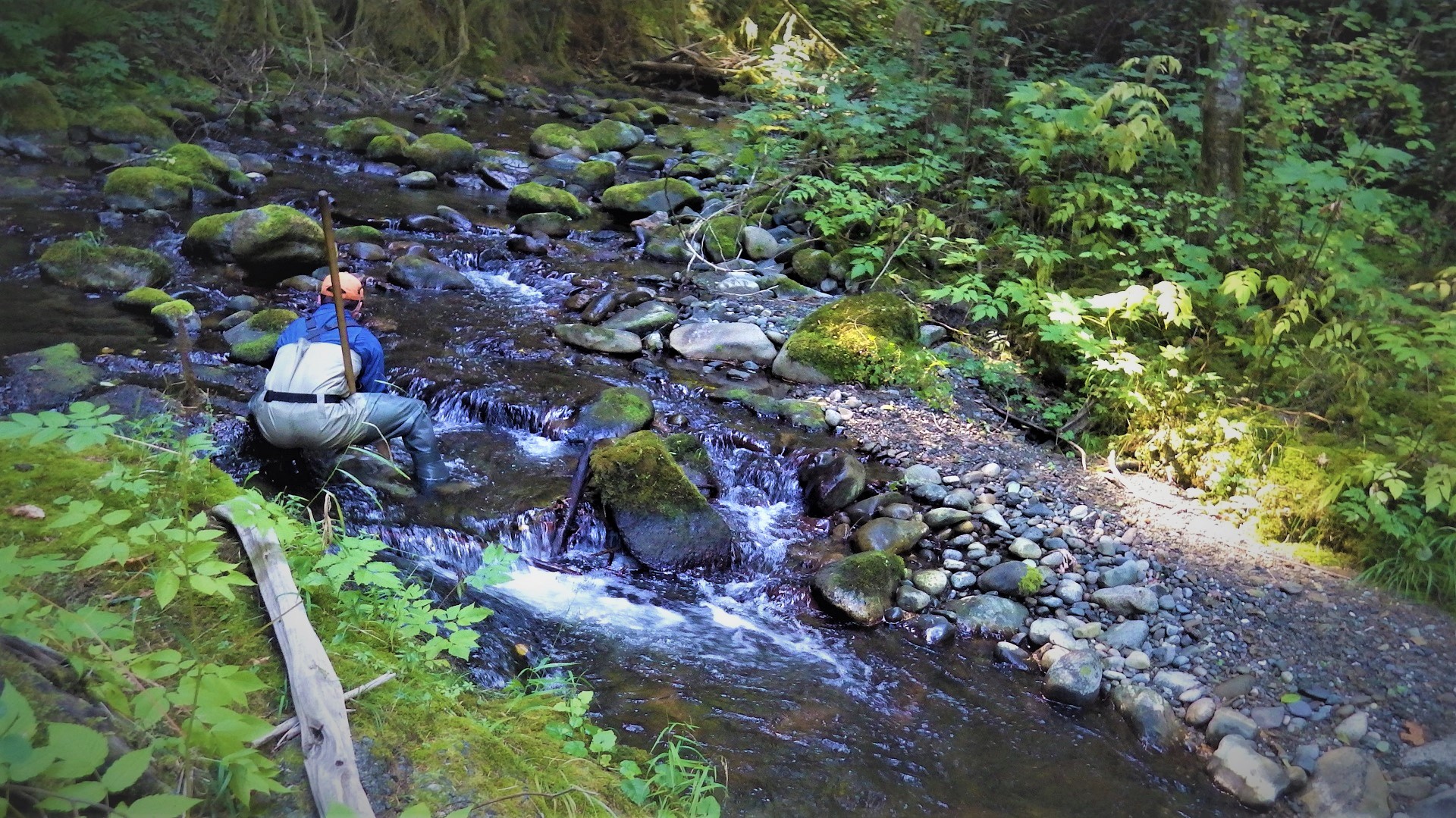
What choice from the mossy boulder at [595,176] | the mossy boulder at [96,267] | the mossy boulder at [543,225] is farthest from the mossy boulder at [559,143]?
the mossy boulder at [96,267]

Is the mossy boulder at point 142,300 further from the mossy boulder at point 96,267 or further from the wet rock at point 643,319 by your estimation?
the wet rock at point 643,319

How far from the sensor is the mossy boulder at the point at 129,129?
1075 cm

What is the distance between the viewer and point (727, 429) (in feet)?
21.1

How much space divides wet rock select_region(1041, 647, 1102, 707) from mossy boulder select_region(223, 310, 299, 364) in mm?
5784

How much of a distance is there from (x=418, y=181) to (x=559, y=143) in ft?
9.13

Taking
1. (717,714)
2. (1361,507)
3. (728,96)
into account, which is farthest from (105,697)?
(728,96)

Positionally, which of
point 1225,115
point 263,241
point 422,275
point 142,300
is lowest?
point 142,300

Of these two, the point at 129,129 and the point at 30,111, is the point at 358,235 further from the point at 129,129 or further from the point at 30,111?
the point at 30,111

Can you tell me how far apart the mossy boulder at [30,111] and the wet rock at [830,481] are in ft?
34.9

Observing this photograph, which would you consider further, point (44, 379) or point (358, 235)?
point (358, 235)

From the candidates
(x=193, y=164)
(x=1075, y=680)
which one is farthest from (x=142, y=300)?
(x=1075, y=680)

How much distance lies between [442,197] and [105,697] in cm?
1023

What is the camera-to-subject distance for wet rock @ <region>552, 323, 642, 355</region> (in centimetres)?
745

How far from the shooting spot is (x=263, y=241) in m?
7.96
